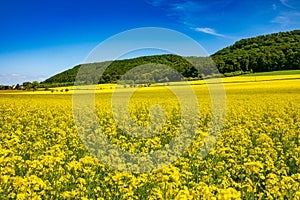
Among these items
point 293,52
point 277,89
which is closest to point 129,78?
point 277,89

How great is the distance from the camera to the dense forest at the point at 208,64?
47.4m

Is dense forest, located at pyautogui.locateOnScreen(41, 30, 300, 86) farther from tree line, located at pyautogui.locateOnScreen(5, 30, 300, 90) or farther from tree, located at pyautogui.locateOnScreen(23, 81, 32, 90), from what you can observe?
tree, located at pyautogui.locateOnScreen(23, 81, 32, 90)

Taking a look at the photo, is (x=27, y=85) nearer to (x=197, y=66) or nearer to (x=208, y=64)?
(x=197, y=66)

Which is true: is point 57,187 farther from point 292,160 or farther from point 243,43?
point 243,43

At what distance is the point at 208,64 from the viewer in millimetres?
51000

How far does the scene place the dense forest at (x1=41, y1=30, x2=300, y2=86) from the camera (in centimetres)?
4743

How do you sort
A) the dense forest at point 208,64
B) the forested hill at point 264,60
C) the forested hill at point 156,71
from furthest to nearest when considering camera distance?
the forested hill at point 264,60, the dense forest at point 208,64, the forested hill at point 156,71

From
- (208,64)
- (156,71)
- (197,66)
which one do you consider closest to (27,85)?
(156,71)

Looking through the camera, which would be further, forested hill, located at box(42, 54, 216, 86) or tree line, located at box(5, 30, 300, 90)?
tree line, located at box(5, 30, 300, 90)

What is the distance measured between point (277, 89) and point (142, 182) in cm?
2819

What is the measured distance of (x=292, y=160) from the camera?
821cm

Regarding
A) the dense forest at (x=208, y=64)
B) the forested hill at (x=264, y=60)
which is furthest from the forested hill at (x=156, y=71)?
the forested hill at (x=264, y=60)

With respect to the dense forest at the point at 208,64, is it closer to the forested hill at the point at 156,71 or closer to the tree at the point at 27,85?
the forested hill at the point at 156,71

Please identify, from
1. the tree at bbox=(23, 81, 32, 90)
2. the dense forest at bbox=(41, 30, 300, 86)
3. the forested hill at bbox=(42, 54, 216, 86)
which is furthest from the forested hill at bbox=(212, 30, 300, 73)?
the tree at bbox=(23, 81, 32, 90)
